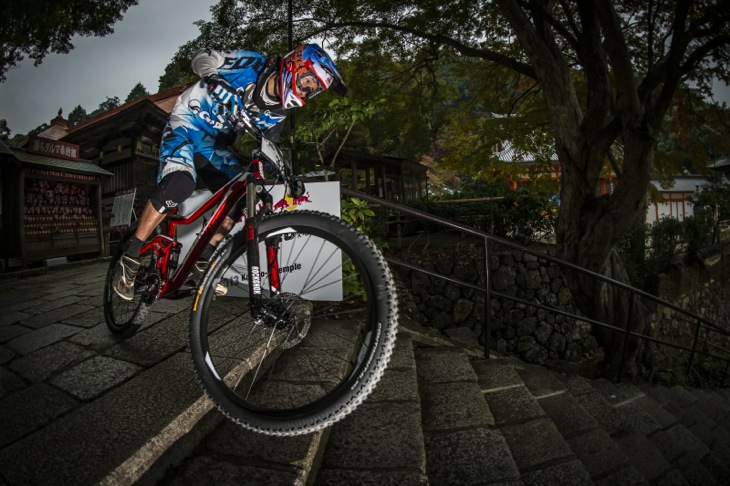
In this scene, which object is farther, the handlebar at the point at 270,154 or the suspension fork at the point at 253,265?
the handlebar at the point at 270,154

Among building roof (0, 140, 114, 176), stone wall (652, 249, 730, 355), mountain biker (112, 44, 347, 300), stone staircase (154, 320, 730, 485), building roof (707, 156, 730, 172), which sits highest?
building roof (707, 156, 730, 172)

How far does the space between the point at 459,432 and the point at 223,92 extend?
7.87ft

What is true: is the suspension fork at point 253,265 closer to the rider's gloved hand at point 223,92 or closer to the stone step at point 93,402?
the stone step at point 93,402

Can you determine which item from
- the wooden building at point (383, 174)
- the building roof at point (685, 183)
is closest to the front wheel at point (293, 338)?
the wooden building at point (383, 174)

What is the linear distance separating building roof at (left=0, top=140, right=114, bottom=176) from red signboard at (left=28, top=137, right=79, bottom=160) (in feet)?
0.32

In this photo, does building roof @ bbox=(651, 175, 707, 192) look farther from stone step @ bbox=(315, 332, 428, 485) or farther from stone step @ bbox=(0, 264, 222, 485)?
stone step @ bbox=(0, 264, 222, 485)

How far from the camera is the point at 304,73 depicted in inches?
76.4

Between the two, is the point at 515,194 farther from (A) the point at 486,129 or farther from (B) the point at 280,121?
(B) the point at 280,121

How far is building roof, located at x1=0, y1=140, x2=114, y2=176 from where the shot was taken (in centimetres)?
703

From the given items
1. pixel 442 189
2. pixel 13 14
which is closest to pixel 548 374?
pixel 13 14

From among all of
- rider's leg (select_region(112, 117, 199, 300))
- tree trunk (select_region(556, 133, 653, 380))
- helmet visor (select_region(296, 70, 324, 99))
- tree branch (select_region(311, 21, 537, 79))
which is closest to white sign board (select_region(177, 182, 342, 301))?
rider's leg (select_region(112, 117, 199, 300))

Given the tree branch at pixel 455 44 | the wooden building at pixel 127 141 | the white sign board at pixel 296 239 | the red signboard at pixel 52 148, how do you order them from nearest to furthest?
the white sign board at pixel 296 239, the tree branch at pixel 455 44, the red signboard at pixel 52 148, the wooden building at pixel 127 141

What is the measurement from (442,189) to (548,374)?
26.7 meters

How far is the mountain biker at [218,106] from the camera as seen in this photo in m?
1.99
